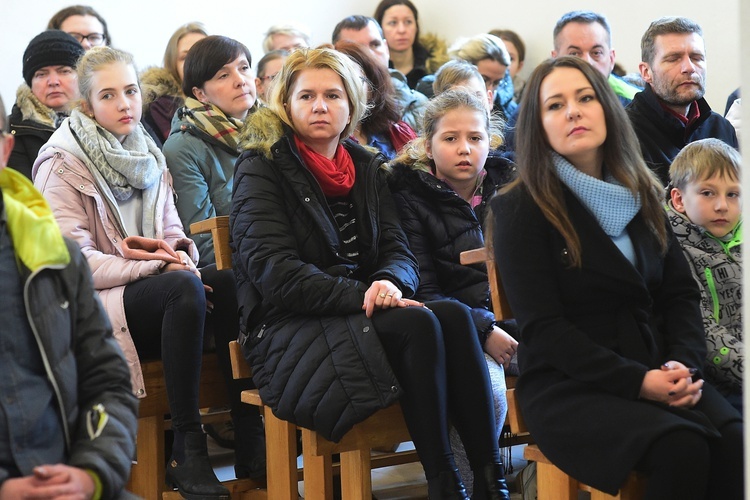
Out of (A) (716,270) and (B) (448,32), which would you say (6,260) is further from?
(B) (448,32)

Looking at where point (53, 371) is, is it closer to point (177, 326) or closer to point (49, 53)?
point (177, 326)

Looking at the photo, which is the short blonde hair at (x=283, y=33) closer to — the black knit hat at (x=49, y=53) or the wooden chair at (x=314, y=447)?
the black knit hat at (x=49, y=53)

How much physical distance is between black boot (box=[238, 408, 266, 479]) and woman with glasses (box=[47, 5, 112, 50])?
2.10 metres

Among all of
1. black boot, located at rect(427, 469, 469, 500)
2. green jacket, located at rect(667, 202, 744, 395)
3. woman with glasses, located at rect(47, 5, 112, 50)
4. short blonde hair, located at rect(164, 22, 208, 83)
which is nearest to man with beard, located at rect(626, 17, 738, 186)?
green jacket, located at rect(667, 202, 744, 395)

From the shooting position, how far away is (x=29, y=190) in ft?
6.02

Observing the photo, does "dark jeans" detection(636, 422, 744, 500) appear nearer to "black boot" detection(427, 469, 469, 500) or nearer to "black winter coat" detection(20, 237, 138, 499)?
"black boot" detection(427, 469, 469, 500)

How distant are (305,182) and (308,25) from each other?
3451mm

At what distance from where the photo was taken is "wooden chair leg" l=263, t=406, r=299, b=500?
272cm

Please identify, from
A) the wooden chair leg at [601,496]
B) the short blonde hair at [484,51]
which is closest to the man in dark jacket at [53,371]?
the wooden chair leg at [601,496]

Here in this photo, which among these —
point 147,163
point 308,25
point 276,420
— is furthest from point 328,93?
point 308,25

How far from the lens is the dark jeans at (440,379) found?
2438mm

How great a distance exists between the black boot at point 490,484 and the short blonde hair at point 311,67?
1.07 metres

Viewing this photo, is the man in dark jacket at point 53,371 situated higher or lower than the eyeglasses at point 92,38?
lower

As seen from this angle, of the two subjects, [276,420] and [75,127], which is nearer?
[276,420]
